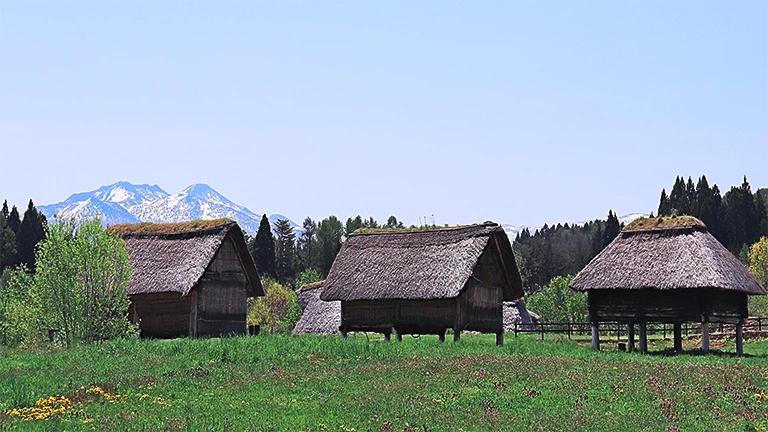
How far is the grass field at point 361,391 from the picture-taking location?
17438mm

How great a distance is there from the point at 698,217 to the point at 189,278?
80.6m

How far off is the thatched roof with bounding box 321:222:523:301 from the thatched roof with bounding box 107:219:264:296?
17.0 ft

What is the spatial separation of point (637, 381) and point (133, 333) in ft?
74.2

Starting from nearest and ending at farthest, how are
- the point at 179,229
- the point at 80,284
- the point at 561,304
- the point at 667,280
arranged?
the point at 80,284 < the point at 667,280 < the point at 179,229 < the point at 561,304

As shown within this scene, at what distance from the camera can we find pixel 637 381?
22328 mm

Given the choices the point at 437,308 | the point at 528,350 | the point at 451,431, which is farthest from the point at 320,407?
the point at 437,308

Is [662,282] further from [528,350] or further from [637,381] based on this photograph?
[637,381]

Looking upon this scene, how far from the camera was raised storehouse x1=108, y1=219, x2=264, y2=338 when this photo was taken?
4144 cm

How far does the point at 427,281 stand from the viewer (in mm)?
39125

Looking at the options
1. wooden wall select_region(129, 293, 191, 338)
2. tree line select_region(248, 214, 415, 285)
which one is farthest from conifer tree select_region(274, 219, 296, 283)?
wooden wall select_region(129, 293, 191, 338)

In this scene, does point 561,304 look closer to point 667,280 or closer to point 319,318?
point 319,318

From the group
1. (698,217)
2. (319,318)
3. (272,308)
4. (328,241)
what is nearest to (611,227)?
(698,217)

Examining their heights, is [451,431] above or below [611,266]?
below

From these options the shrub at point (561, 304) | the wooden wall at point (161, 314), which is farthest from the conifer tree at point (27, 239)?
the wooden wall at point (161, 314)
